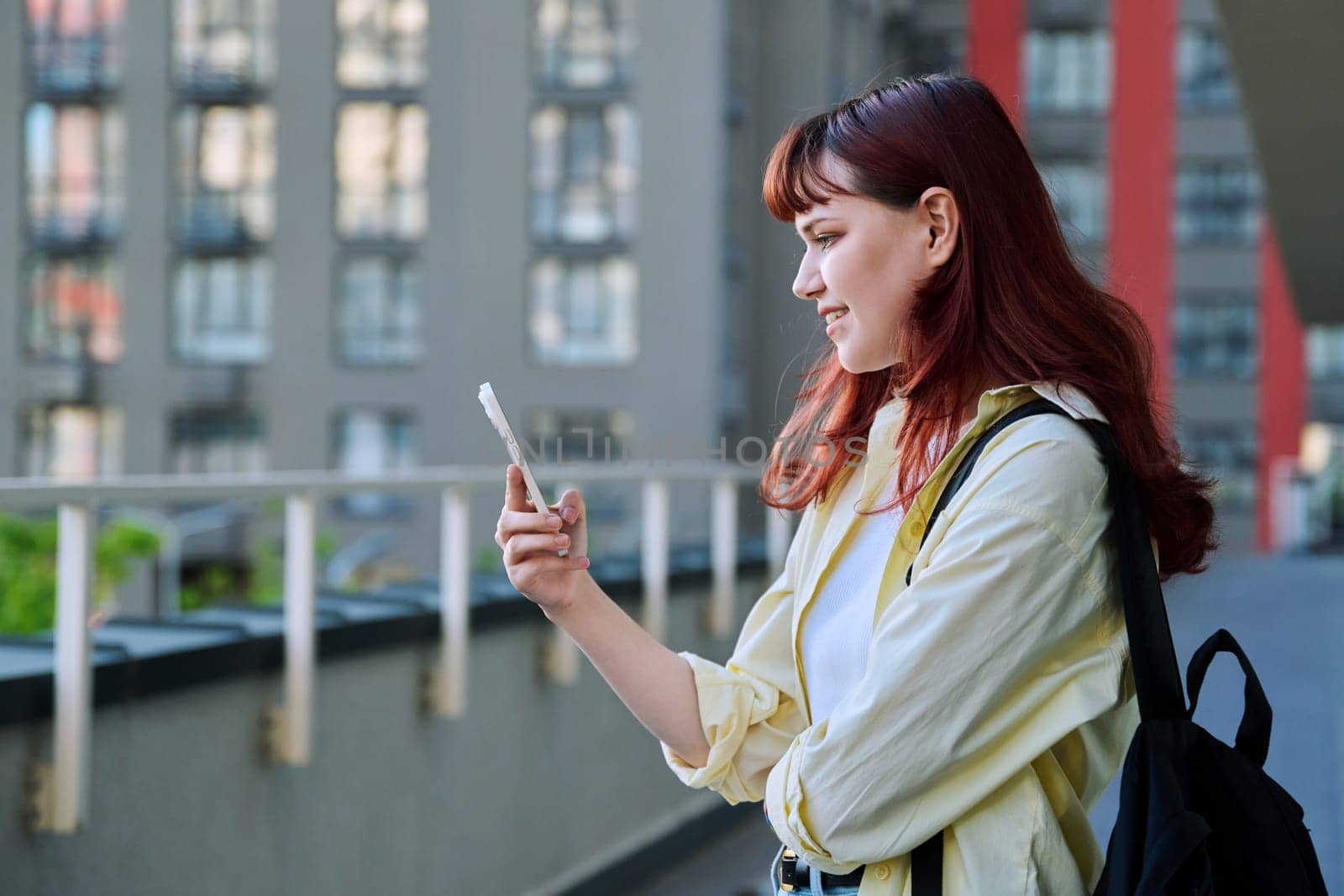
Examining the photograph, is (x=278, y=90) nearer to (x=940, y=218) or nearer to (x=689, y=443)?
(x=689, y=443)

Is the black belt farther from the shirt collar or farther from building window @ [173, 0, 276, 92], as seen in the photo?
building window @ [173, 0, 276, 92]

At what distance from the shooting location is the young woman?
1159 millimetres

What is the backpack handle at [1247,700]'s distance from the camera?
1209mm

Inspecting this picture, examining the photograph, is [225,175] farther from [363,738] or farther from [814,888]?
[814,888]

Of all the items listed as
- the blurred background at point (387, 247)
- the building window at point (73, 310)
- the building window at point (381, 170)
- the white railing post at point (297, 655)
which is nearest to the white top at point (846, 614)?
the white railing post at point (297, 655)

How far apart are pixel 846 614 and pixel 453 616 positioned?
2652mm

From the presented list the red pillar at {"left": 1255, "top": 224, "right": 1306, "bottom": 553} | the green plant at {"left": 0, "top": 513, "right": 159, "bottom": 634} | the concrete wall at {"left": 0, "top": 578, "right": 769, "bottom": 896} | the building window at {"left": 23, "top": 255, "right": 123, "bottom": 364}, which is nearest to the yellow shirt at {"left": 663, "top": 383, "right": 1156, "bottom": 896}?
the concrete wall at {"left": 0, "top": 578, "right": 769, "bottom": 896}

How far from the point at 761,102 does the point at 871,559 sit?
83.3 ft

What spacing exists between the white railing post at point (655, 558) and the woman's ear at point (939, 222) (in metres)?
3.80

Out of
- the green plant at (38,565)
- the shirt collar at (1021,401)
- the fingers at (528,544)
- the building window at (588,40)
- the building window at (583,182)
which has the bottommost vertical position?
the green plant at (38,565)

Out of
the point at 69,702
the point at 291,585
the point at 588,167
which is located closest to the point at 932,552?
the point at 69,702

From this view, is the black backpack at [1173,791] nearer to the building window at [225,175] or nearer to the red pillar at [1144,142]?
the building window at [225,175]

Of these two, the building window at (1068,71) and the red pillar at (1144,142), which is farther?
the building window at (1068,71)

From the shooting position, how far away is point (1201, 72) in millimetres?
32156
